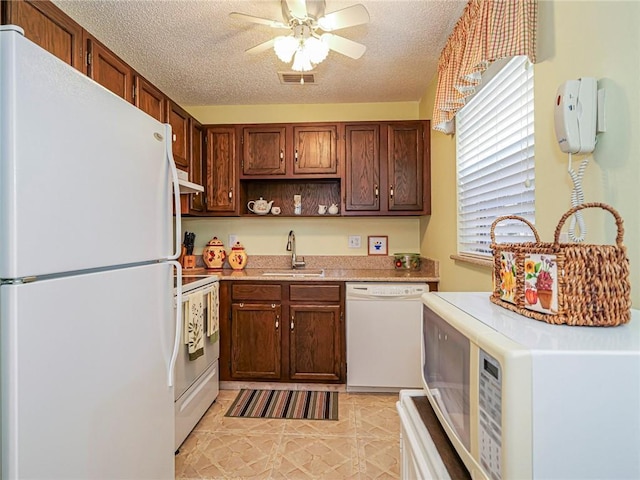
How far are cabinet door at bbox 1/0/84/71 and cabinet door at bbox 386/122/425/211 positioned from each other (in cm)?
219

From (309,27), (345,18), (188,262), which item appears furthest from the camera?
(188,262)

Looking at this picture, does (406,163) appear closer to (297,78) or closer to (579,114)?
(297,78)

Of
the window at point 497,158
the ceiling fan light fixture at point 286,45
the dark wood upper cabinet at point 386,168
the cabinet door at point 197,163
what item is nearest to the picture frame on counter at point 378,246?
the dark wood upper cabinet at point 386,168

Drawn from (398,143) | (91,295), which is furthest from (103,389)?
(398,143)

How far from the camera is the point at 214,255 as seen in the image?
3162 millimetres

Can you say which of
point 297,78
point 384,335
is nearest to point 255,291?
point 384,335

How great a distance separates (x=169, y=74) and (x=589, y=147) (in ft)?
8.91

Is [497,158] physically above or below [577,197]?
above

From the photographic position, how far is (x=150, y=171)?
128cm

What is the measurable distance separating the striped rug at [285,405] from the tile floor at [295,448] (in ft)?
0.21

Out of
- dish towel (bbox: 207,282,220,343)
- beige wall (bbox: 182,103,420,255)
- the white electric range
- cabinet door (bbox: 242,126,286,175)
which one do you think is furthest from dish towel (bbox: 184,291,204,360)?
→ cabinet door (bbox: 242,126,286,175)

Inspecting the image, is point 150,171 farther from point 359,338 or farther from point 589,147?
point 359,338

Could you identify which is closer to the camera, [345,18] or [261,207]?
[345,18]

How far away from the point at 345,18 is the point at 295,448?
91.2 inches
